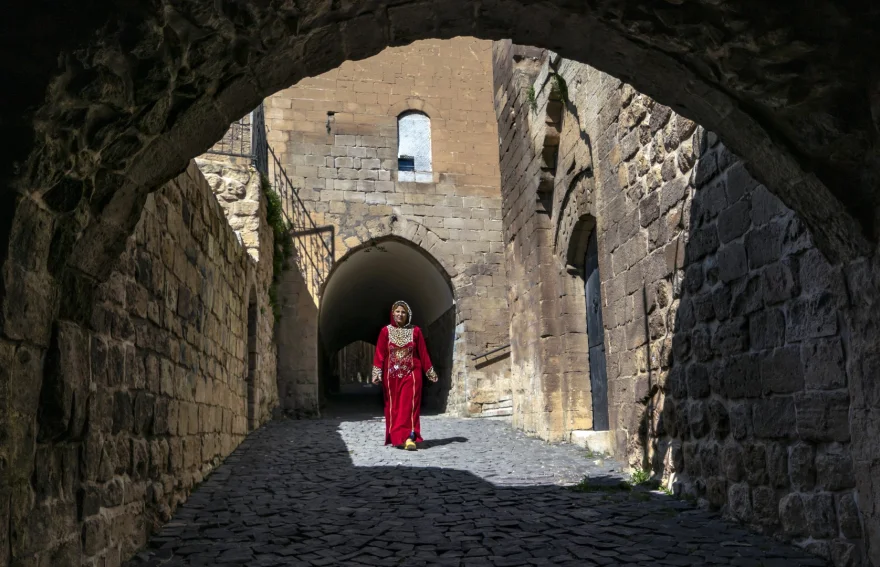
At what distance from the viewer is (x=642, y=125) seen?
236 inches

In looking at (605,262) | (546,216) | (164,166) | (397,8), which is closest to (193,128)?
(164,166)

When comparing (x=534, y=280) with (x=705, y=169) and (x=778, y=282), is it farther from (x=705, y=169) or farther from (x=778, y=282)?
(x=778, y=282)

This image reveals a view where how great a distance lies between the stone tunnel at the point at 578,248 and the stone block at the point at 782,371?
0.02 metres

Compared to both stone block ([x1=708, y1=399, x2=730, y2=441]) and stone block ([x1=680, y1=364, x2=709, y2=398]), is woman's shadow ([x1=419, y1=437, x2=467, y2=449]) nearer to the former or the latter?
stone block ([x1=680, y1=364, x2=709, y2=398])

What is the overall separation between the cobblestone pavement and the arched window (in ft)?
27.8

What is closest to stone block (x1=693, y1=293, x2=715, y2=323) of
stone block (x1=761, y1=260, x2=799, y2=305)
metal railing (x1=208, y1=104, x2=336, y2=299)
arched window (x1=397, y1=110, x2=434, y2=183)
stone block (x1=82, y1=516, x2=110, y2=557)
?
stone block (x1=761, y1=260, x2=799, y2=305)

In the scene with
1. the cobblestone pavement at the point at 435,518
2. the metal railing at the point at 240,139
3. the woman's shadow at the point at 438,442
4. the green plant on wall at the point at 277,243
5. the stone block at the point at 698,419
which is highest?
the metal railing at the point at 240,139

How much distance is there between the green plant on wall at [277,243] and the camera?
40.8ft

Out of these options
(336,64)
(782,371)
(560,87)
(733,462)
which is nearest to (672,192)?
(782,371)

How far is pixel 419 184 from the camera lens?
15078 millimetres

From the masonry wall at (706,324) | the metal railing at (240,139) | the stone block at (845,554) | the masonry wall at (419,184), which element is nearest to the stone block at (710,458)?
the masonry wall at (706,324)

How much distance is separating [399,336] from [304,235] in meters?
5.85

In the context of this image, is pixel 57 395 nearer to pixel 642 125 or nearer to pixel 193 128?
pixel 193 128

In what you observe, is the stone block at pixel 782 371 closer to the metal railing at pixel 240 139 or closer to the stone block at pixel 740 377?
the stone block at pixel 740 377
